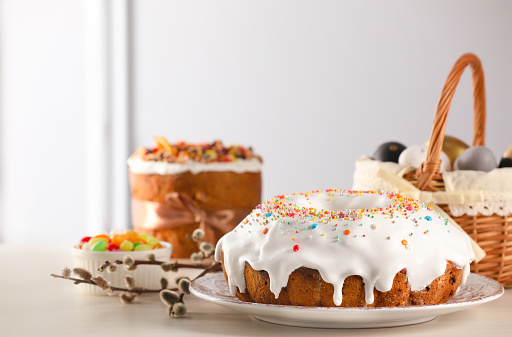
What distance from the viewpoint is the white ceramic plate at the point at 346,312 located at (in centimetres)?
75

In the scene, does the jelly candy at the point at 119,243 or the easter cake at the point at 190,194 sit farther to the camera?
the easter cake at the point at 190,194

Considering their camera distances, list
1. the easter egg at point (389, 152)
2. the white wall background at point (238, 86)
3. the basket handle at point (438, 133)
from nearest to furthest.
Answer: the basket handle at point (438, 133) → the easter egg at point (389, 152) → the white wall background at point (238, 86)

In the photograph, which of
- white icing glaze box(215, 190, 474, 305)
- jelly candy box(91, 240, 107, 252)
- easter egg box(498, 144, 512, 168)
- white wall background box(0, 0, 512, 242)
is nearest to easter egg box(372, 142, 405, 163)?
easter egg box(498, 144, 512, 168)

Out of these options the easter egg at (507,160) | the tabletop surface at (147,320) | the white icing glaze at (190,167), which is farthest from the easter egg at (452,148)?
the white icing glaze at (190,167)

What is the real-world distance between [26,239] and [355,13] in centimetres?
193

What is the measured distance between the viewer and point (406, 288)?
79 centimetres

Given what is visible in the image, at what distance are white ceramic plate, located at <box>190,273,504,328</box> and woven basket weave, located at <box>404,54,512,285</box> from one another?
6.3 inches

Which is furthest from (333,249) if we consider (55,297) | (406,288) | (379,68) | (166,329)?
(379,68)

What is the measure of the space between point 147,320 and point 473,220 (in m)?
0.55

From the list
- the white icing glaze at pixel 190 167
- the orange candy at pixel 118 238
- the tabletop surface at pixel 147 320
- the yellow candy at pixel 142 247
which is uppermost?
the white icing glaze at pixel 190 167

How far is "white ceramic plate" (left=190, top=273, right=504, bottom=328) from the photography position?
75 centimetres

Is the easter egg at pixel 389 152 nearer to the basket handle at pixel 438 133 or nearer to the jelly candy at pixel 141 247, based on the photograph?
the basket handle at pixel 438 133

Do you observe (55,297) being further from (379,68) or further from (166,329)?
(379,68)

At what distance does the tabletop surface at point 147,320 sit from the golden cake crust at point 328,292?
0.15 ft
